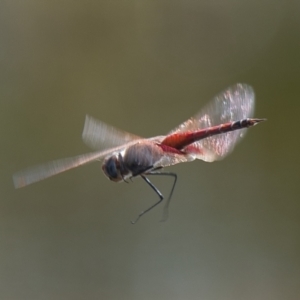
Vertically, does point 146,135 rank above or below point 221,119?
above

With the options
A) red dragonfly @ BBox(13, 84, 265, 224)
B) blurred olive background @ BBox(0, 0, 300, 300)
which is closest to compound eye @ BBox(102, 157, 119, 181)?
red dragonfly @ BBox(13, 84, 265, 224)

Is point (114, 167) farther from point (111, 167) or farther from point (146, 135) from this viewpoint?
point (146, 135)

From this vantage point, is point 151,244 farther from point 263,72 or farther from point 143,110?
point 263,72

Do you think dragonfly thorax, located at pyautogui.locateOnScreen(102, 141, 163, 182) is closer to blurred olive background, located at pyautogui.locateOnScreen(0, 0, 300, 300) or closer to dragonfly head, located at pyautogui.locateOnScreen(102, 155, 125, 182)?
dragonfly head, located at pyautogui.locateOnScreen(102, 155, 125, 182)

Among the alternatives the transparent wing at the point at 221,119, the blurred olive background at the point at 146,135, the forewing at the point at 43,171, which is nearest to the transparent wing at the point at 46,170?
the forewing at the point at 43,171

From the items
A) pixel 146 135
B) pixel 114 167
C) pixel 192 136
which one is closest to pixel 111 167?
pixel 114 167

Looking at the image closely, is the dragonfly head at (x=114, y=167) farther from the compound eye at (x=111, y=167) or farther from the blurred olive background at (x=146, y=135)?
the blurred olive background at (x=146, y=135)
